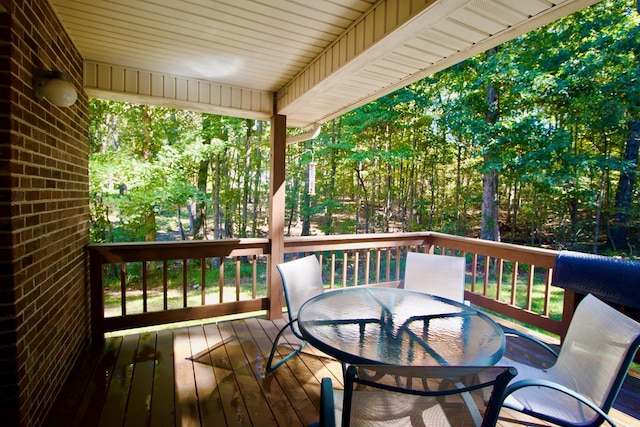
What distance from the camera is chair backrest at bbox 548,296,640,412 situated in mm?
1446

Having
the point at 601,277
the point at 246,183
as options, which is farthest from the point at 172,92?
the point at 246,183

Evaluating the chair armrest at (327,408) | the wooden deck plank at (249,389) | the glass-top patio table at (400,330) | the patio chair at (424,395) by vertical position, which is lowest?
the wooden deck plank at (249,389)

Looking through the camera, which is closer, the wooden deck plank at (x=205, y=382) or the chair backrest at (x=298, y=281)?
the wooden deck plank at (x=205, y=382)

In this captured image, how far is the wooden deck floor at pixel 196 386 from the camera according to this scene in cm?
212

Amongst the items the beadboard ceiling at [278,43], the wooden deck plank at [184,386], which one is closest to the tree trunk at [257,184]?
the beadboard ceiling at [278,43]

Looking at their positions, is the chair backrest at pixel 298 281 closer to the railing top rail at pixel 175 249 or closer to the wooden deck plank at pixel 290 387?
the wooden deck plank at pixel 290 387

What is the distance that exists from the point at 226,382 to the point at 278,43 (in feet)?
8.86

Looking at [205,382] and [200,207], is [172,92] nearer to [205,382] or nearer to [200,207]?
[205,382]

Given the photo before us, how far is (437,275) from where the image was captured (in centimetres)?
315

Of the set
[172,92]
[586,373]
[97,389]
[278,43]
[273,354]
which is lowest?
[97,389]

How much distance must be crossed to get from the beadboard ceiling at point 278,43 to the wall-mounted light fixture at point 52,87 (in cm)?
54

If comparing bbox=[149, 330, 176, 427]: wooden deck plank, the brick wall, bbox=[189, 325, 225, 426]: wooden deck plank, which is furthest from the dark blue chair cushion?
the brick wall

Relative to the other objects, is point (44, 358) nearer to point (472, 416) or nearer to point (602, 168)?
point (472, 416)

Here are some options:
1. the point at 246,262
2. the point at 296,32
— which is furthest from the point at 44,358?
the point at 246,262
